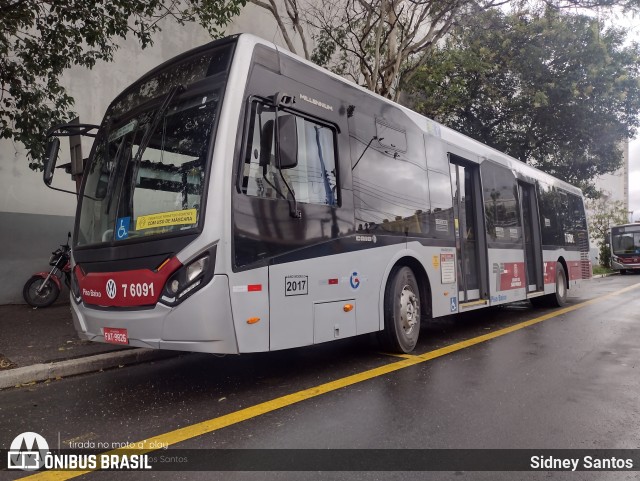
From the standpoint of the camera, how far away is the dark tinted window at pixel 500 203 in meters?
8.08

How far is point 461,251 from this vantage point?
24.0 ft


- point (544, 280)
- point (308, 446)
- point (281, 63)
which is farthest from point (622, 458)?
point (544, 280)

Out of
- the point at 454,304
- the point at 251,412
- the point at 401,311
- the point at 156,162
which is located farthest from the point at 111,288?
the point at 454,304

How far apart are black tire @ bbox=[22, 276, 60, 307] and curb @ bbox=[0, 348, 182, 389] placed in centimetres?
432

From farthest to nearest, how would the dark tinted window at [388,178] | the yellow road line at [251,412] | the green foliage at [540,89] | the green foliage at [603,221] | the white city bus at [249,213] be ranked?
the green foliage at [603,221] < the green foliage at [540,89] < the dark tinted window at [388,178] < the white city bus at [249,213] < the yellow road line at [251,412]

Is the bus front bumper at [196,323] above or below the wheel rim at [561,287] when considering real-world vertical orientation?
above

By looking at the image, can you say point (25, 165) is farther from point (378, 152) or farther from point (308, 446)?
point (308, 446)

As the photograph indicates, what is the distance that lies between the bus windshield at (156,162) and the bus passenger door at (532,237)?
7.38 meters

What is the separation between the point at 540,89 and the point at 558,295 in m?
9.45

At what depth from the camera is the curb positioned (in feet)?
15.7

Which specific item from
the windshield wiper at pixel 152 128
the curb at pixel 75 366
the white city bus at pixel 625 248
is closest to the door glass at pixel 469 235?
the curb at pixel 75 366

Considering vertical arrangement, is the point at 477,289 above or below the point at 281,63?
below

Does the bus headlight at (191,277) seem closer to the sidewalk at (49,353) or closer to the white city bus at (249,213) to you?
the white city bus at (249,213)

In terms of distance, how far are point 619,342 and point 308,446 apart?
5492 millimetres
